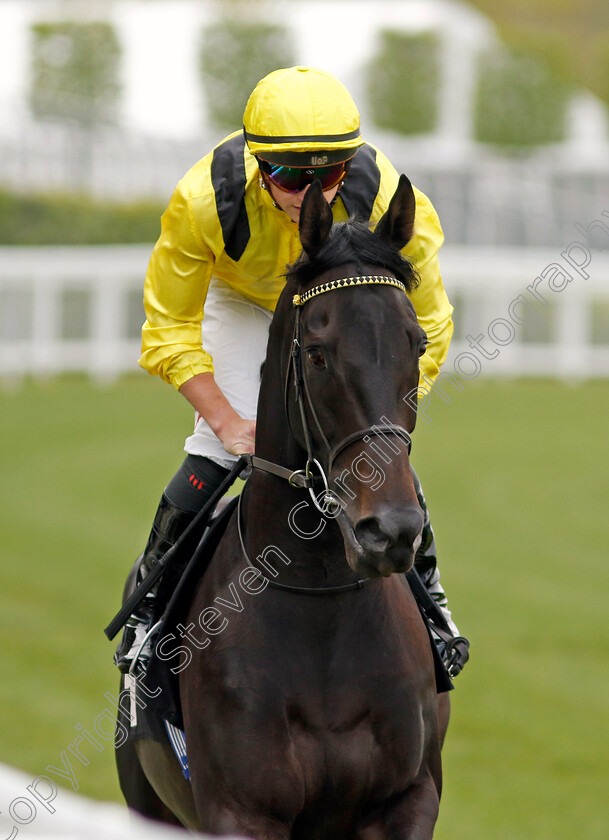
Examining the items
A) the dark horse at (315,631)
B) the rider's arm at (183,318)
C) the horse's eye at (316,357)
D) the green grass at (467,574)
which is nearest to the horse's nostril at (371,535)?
the dark horse at (315,631)

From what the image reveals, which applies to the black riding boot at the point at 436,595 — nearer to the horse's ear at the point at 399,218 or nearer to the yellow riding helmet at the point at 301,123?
the horse's ear at the point at 399,218

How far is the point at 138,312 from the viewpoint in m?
20.7

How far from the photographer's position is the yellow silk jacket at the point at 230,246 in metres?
3.62

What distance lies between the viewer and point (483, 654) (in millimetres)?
8164

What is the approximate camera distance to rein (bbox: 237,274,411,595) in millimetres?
2864

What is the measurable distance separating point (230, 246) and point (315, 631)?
3.97 ft

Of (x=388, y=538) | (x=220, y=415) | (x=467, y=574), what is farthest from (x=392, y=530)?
(x=467, y=574)

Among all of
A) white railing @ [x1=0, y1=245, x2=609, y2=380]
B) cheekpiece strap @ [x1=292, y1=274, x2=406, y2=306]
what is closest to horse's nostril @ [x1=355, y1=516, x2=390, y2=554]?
cheekpiece strap @ [x1=292, y1=274, x2=406, y2=306]

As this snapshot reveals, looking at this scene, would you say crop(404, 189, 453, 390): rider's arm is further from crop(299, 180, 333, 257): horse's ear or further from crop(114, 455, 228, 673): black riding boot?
crop(114, 455, 228, 673): black riding boot

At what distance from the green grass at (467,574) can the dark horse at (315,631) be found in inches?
88.1

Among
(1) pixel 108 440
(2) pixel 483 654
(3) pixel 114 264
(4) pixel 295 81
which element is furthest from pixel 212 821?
(3) pixel 114 264

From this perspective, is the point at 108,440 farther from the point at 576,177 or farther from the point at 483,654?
the point at 576,177

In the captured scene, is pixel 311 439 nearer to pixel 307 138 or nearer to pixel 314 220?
pixel 314 220

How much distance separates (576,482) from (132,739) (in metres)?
10.7
